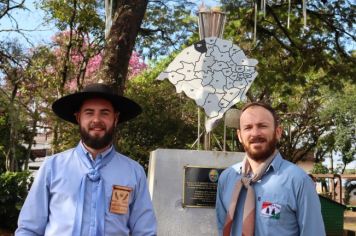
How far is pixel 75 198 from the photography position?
2.81 meters

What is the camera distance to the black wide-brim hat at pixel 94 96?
2996 mm

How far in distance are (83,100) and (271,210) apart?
49.5 inches

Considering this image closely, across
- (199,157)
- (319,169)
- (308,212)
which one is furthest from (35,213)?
(319,169)

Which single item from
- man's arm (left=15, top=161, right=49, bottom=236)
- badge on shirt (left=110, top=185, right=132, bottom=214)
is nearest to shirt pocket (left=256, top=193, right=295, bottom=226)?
badge on shirt (left=110, top=185, right=132, bottom=214)

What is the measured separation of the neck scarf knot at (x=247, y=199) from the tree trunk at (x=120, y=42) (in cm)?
450

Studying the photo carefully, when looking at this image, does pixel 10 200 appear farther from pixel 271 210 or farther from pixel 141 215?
pixel 271 210

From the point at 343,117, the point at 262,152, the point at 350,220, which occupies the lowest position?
the point at 350,220

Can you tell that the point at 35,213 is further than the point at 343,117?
No

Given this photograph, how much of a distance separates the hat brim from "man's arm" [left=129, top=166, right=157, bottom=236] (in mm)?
455

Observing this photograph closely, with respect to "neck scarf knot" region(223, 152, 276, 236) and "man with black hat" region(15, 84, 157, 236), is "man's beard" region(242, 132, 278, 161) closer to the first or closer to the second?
"neck scarf knot" region(223, 152, 276, 236)

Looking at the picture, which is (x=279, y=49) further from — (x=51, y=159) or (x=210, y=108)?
(x=51, y=159)

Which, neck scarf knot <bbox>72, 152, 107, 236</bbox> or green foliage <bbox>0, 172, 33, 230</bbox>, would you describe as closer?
neck scarf knot <bbox>72, 152, 107, 236</bbox>

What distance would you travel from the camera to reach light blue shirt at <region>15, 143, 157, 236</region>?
9.16 feet

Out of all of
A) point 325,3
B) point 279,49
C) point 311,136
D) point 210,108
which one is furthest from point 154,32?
point 311,136
